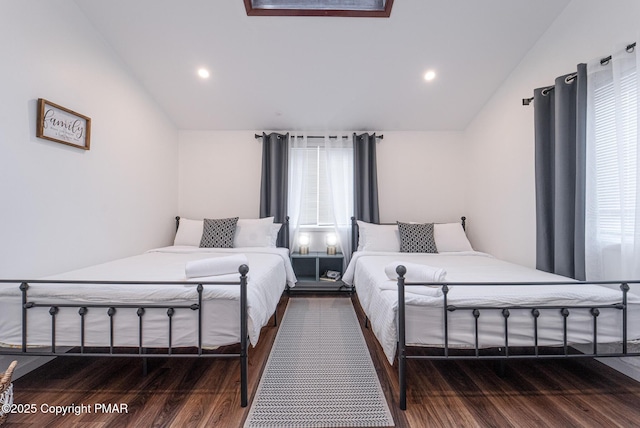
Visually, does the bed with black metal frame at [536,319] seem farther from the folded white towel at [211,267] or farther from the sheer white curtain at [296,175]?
the sheer white curtain at [296,175]

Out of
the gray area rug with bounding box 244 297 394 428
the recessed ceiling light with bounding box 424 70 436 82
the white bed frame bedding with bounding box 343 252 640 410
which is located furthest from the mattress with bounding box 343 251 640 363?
the recessed ceiling light with bounding box 424 70 436 82

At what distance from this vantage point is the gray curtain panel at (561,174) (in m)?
1.91

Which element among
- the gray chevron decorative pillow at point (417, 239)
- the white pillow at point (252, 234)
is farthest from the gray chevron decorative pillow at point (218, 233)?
the gray chevron decorative pillow at point (417, 239)

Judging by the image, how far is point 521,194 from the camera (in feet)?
8.63

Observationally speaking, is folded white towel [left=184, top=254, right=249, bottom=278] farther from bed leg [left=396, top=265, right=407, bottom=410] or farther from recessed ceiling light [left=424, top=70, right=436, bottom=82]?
recessed ceiling light [left=424, top=70, right=436, bottom=82]

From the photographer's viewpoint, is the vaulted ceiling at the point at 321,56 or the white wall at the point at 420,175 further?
the white wall at the point at 420,175

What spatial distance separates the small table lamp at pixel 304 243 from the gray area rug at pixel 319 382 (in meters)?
1.14

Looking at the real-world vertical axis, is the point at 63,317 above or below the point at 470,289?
below

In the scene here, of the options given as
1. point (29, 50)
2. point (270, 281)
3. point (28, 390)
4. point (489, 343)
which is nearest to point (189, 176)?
point (29, 50)

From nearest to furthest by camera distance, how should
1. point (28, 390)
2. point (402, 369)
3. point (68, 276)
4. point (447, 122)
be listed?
point (402, 369)
point (28, 390)
point (68, 276)
point (447, 122)

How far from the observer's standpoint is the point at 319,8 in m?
2.30

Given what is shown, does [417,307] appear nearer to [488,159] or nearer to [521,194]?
[521,194]

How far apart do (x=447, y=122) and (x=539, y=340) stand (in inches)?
112

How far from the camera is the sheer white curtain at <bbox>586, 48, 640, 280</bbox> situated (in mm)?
1630
